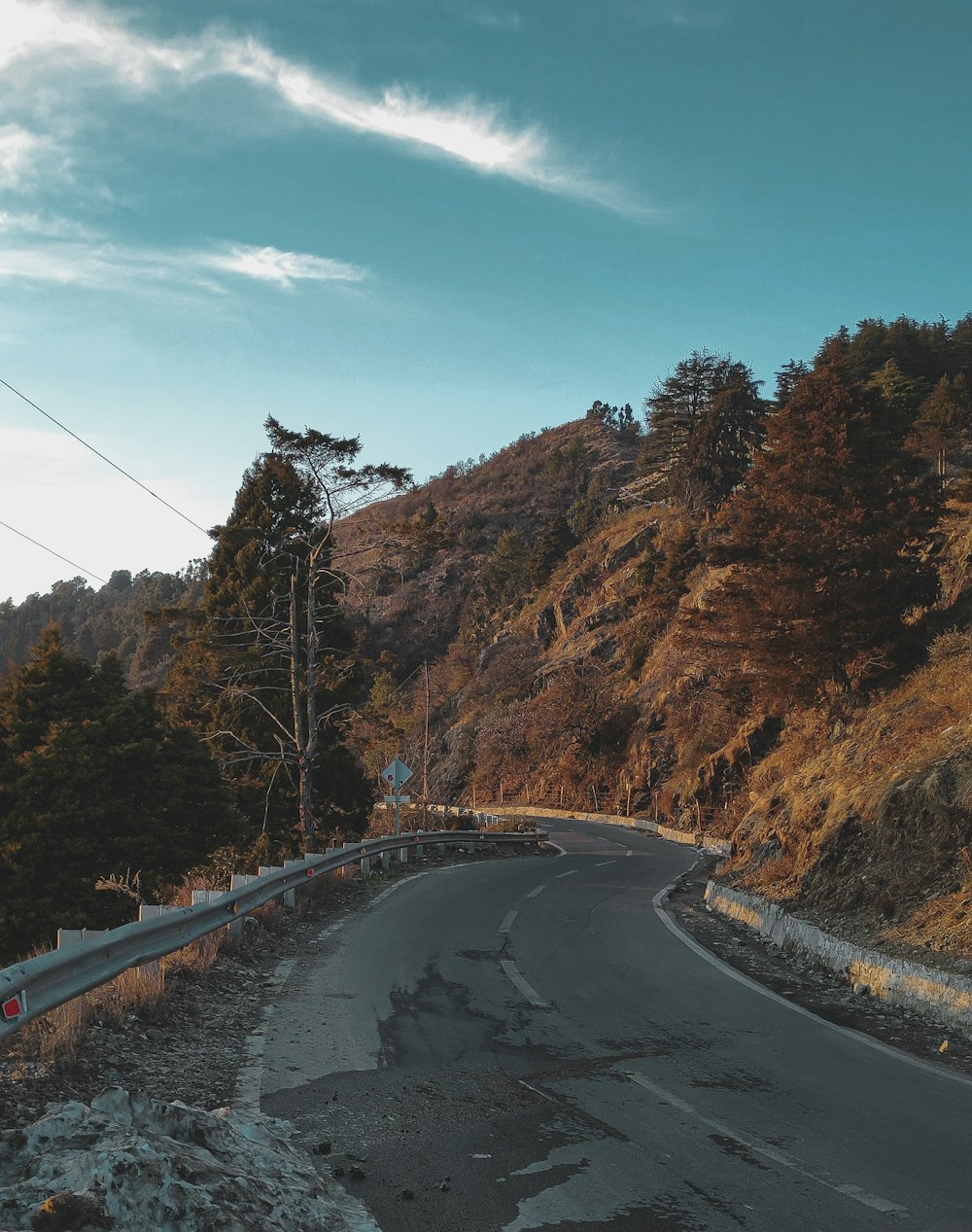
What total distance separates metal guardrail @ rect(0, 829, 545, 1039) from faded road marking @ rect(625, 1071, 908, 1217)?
382 centimetres

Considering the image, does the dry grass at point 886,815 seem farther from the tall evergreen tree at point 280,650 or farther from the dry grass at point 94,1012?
the tall evergreen tree at point 280,650

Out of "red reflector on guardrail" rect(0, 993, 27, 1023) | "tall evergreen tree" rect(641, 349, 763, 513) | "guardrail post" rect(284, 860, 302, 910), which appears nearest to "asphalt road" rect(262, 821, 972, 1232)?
"red reflector on guardrail" rect(0, 993, 27, 1023)

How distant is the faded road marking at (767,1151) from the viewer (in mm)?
4477

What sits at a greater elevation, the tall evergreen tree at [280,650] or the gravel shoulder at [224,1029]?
the tall evergreen tree at [280,650]

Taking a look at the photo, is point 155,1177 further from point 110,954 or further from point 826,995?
A: point 826,995

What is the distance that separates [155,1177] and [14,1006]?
2.42 meters

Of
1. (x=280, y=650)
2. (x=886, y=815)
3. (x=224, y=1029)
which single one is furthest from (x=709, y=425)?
(x=224, y=1029)

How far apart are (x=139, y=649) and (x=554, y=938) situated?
102 metres

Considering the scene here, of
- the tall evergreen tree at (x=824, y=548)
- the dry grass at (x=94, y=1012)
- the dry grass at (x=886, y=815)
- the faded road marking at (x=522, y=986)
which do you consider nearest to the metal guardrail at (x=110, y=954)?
the dry grass at (x=94, y=1012)

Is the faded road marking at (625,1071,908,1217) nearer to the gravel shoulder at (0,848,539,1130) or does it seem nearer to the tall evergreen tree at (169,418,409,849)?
the gravel shoulder at (0,848,539,1130)

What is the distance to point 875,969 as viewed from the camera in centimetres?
986

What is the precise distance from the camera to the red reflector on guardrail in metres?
5.13

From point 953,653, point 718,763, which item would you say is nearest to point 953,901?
point 953,653

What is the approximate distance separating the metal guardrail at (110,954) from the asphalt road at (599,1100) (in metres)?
1.12
